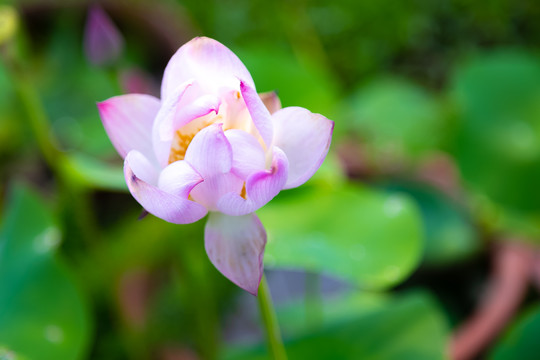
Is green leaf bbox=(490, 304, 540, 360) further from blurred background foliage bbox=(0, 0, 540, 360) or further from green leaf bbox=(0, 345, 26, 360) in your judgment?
green leaf bbox=(0, 345, 26, 360)

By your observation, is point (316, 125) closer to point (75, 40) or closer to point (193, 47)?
point (193, 47)

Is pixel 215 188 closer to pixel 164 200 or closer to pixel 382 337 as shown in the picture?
pixel 164 200

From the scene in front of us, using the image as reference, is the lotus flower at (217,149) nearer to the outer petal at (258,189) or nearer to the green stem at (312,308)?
the outer petal at (258,189)

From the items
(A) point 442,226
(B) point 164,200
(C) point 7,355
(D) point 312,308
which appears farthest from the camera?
(A) point 442,226

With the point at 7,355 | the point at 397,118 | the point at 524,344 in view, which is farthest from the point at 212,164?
the point at 397,118

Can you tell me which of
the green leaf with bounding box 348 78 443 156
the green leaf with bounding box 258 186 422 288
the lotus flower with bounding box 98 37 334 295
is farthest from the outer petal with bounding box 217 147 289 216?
the green leaf with bounding box 348 78 443 156

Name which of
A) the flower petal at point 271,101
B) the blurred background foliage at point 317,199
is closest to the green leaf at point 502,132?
the blurred background foliage at point 317,199
